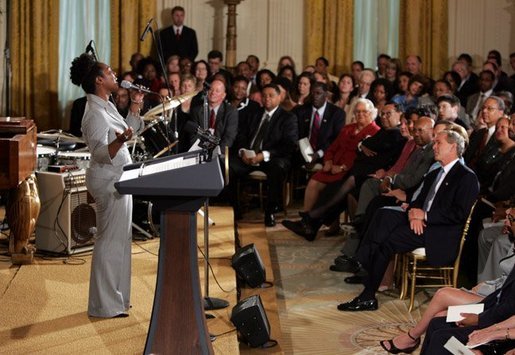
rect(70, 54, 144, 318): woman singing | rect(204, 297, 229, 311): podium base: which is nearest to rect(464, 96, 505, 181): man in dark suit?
rect(204, 297, 229, 311): podium base

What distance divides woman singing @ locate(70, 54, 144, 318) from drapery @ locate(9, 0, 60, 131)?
23.7ft

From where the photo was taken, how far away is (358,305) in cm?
631

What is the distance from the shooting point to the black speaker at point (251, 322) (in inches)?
207

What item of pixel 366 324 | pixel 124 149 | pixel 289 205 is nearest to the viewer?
pixel 124 149

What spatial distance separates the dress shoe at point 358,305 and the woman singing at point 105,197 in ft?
5.10

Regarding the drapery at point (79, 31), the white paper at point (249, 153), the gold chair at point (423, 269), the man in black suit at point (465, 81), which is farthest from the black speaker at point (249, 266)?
the drapery at point (79, 31)

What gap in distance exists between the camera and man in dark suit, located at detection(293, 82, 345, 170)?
9.43 m

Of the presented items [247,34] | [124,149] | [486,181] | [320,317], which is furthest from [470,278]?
[247,34]

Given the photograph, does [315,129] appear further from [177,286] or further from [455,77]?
[177,286]

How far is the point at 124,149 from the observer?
216 inches

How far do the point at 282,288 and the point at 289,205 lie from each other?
10.3ft

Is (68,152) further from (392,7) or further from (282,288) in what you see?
(392,7)

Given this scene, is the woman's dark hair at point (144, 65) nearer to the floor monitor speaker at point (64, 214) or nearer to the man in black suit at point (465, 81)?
the man in black suit at point (465, 81)

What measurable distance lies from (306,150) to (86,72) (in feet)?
12.6
